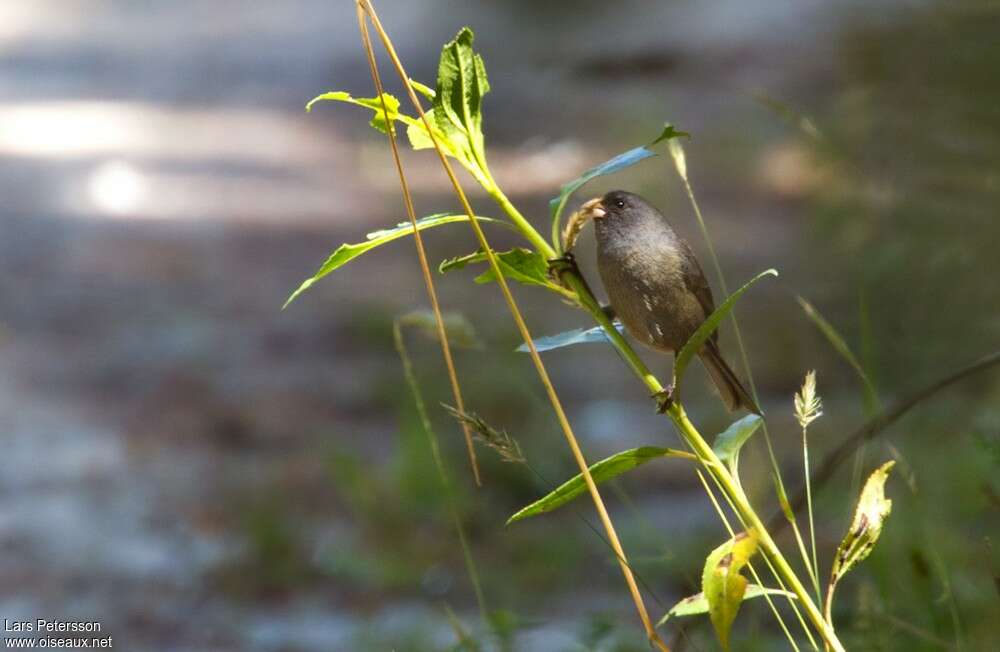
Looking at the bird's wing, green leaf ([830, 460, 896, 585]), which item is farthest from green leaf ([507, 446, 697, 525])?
the bird's wing

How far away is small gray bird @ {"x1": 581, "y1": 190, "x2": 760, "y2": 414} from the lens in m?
1.25

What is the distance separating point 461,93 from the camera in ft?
3.06

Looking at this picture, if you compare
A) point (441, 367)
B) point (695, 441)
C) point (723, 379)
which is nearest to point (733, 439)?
point (695, 441)

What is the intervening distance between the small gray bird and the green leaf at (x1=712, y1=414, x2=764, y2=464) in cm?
25

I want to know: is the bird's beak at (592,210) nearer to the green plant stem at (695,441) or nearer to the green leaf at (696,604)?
the green plant stem at (695,441)

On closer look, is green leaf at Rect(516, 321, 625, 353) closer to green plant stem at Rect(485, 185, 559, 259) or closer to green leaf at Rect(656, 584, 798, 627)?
green plant stem at Rect(485, 185, 559, 259)

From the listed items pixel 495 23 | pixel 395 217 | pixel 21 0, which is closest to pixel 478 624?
pixel 395 217

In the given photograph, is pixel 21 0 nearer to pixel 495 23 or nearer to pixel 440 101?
pixel 495 23

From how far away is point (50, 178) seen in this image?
26.6 feet

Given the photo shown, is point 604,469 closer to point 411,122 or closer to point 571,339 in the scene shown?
point 571,339

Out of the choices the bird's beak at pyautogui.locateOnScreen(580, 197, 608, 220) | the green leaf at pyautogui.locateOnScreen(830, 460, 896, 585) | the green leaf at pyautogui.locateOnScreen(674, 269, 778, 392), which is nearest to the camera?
the green leaf at pyautogui.locateOnScreen(674, 269, 778, 392)

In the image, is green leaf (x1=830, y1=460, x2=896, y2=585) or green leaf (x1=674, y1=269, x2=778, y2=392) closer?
green leaf (x1=674, y1=269, x2=778, y2=392)

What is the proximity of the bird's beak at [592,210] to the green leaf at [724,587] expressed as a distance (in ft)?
1.00

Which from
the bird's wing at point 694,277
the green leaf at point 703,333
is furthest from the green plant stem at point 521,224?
the bird's wing at point 694,277
